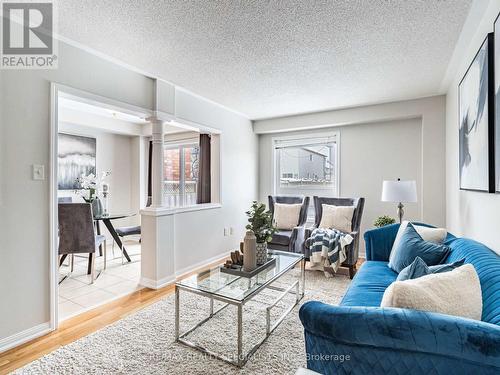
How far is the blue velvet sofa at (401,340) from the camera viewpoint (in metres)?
0.85

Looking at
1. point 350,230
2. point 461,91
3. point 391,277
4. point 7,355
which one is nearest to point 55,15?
point 7,355

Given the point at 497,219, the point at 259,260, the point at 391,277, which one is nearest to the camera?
the point at 497,219

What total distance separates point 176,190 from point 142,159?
116 cm

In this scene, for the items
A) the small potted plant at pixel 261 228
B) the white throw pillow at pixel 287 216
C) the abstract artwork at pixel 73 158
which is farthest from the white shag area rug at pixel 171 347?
the abstract artwork at pixel 73 158

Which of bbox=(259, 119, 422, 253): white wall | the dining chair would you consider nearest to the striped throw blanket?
bbox=(259, 119, 422, 253): white wall

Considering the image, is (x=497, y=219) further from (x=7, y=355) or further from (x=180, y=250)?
(x=7, y=355)

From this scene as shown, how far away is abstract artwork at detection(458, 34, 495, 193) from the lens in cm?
164

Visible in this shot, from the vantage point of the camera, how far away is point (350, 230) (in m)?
3.63

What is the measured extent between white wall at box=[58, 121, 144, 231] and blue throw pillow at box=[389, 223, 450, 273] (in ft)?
15.6

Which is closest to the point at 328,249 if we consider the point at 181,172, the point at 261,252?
the point at 261,252

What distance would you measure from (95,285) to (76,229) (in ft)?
2.27

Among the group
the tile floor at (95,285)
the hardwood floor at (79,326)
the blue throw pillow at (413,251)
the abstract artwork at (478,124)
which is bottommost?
the hardwood floor at (79,326)

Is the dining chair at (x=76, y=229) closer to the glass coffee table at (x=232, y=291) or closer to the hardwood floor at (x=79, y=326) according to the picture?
the hardwood floor at (x=79, y=326)

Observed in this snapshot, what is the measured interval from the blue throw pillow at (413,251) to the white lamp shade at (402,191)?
95 cm
